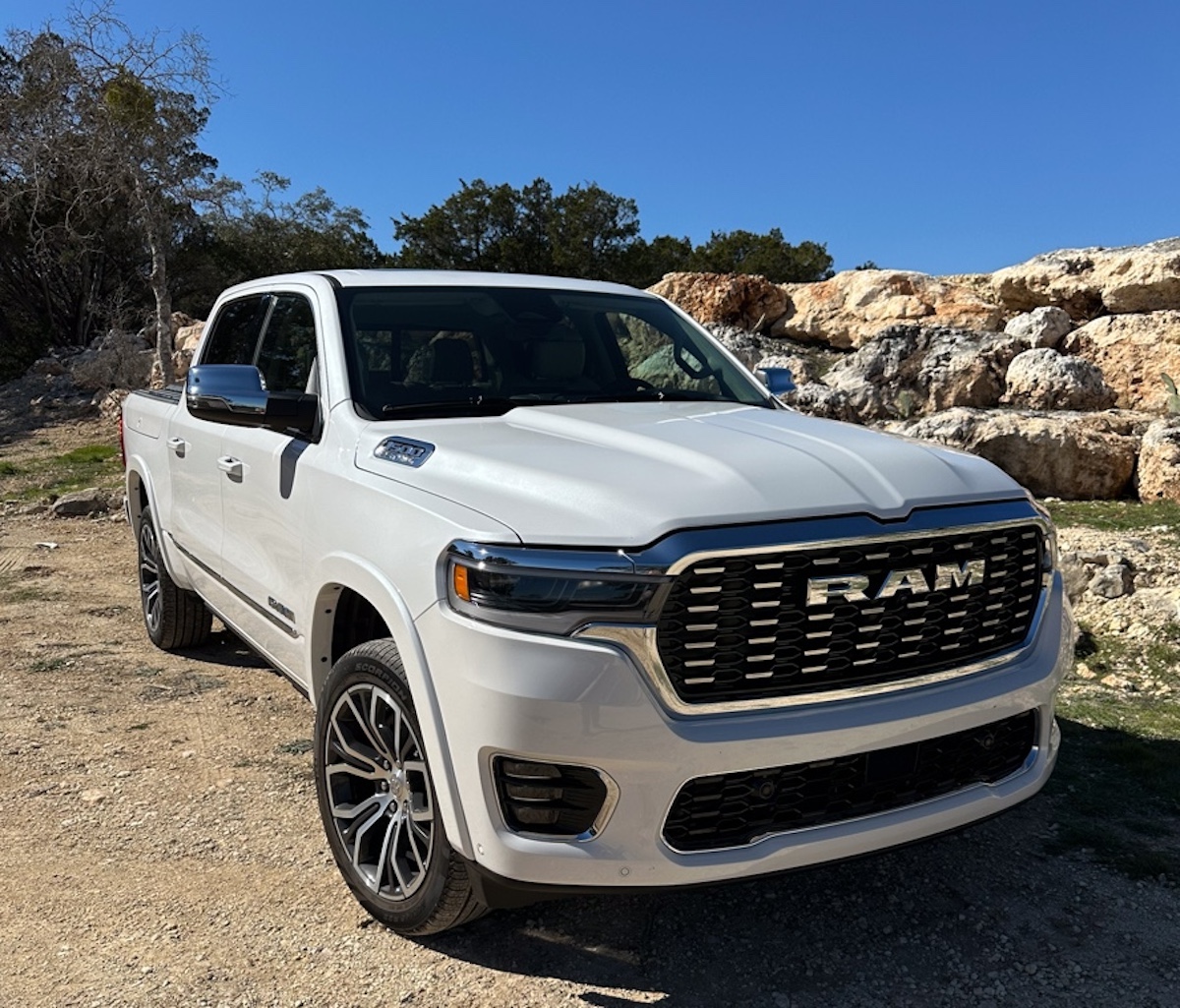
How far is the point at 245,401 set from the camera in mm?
3568

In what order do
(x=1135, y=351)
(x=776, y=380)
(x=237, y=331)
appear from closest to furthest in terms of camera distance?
1. (x=776, y=380)
2. (x=237, y=331)
3. (x=1135, y=351)

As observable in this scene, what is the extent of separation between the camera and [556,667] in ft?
7.66

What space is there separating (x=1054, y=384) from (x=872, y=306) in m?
3.29

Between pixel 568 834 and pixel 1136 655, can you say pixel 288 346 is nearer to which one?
pixel 568 834

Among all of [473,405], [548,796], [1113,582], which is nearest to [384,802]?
[548,796]

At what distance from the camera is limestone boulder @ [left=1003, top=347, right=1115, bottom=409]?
9.51 metres

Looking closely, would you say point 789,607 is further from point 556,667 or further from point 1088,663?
point 1088,663

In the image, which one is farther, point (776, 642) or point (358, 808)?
point (358, 808)

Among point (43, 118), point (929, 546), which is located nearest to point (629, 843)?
point (929, 546)

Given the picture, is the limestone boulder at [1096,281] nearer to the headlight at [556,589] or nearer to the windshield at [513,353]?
the windshield at [513,353]

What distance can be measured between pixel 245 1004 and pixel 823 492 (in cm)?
190

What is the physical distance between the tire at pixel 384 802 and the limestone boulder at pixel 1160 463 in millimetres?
6734

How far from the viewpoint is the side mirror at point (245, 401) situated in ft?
11.4

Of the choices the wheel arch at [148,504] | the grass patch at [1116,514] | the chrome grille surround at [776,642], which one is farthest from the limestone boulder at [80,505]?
the chrome grille surround at [776,642]
